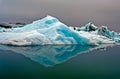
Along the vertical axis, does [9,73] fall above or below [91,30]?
below

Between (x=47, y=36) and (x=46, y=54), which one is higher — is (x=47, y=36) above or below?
above

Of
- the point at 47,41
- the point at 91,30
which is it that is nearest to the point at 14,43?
the point at 47,41

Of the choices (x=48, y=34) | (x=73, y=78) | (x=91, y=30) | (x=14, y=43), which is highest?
(x=91, y=30)

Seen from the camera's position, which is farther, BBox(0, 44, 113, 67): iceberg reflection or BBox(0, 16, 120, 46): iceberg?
BBox(0, 16, 120, 46): iceberg

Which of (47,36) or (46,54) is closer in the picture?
(46,54)

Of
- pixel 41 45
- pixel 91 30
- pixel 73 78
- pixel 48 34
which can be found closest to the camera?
pixel 73 78

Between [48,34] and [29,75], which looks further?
[48,34]

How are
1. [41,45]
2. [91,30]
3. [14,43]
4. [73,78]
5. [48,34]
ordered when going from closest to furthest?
[73,78] → [14,43] → [41,45] → [48,34] → [91,30]

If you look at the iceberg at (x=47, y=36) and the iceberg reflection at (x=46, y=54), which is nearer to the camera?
the iceberg reflection at (x=46, y=54)

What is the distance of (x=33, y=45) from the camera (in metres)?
13.6

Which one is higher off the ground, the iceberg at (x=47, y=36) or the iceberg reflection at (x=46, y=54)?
the iceberg at (x=47, y=36)

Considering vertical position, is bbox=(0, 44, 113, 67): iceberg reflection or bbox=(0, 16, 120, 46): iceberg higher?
bbox=(0, 16, 120, 46): iceberg

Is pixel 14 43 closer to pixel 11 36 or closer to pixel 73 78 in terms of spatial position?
pixel 11 36

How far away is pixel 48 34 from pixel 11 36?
7.09 feet
